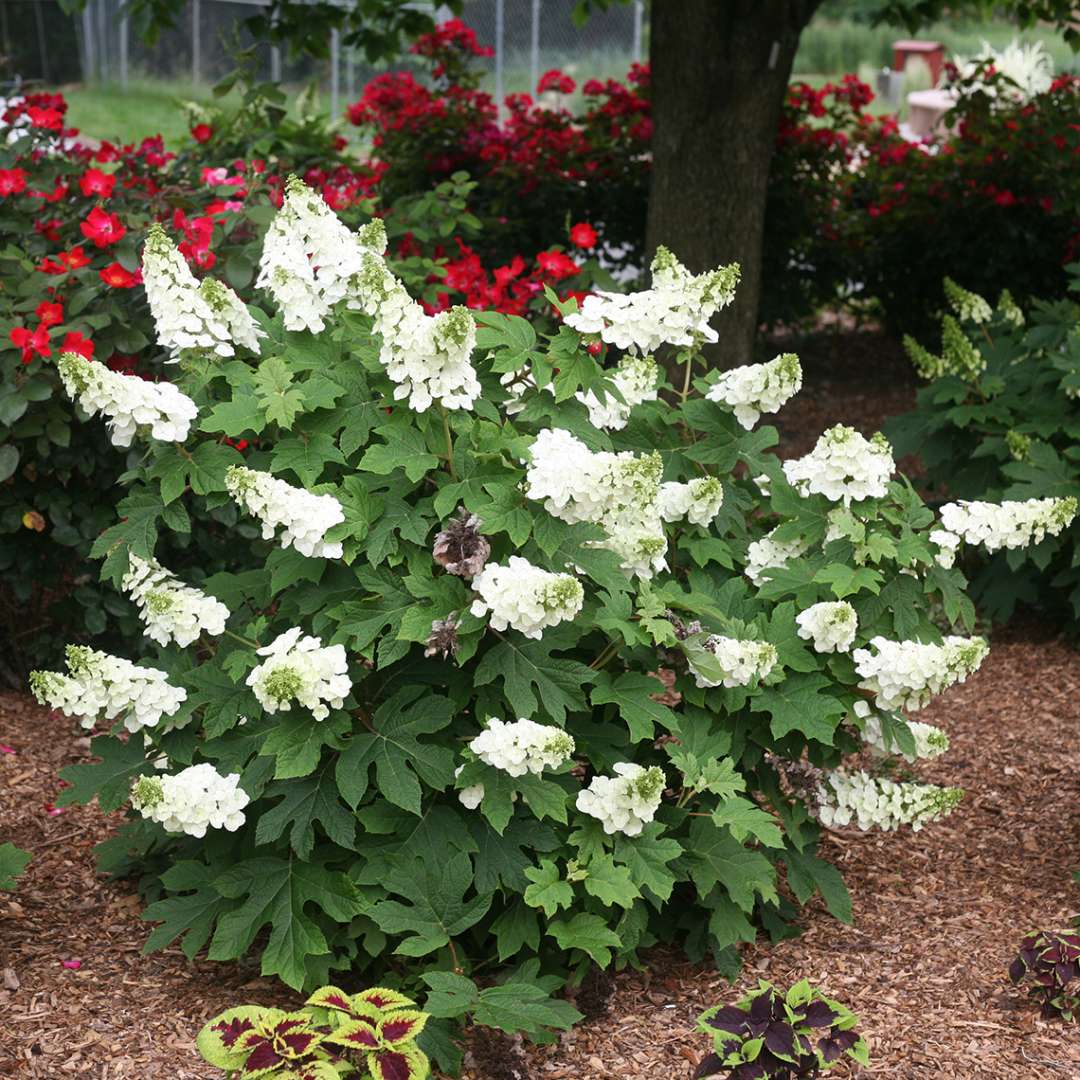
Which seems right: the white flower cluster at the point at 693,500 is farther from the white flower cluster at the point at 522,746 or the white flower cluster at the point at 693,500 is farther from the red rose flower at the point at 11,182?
the red rose flower at the point at 11,182

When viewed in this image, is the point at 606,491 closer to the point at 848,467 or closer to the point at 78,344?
the point at 848,467

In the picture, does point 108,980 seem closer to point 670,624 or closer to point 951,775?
point 670,624

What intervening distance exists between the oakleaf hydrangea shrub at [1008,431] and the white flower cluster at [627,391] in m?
2.19

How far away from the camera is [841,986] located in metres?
3.43

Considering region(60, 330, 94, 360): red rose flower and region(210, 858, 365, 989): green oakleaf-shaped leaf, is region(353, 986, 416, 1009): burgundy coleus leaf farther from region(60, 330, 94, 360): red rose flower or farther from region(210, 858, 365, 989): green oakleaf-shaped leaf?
region(60, 330, 94, 360): red rose flower

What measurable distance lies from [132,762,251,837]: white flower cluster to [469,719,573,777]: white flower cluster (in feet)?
1.69

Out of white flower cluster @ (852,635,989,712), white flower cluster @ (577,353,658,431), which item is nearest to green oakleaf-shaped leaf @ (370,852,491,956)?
white flower cluster @ (852,635,989,712)

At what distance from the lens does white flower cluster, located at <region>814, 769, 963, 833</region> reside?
3488mm

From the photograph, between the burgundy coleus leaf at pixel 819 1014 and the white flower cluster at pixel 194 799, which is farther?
the white flower cluster at pixel 194 799

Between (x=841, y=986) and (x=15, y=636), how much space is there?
2955 millimetres

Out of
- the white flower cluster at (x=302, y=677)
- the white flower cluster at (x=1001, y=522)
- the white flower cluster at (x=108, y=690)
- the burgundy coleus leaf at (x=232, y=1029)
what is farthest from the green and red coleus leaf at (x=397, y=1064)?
the white flower cluster at (x=1001, y=522)

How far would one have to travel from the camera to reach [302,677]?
2.80 meters

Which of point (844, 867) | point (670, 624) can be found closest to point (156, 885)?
point (670, 624)

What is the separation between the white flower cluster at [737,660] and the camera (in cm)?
311
